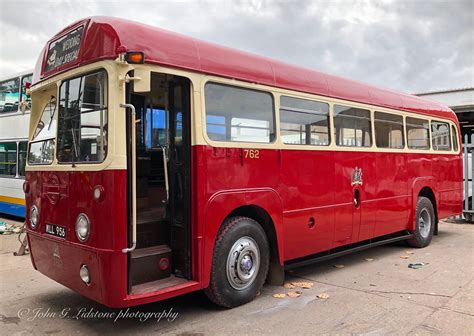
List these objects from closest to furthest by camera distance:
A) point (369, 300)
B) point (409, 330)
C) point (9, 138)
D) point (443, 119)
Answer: point (409, 330) → point (369, 300) → point (443, 119) → point (9, 138)

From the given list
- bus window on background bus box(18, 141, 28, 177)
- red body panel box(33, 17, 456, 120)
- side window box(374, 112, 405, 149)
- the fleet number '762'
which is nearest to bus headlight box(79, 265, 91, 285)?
red body panel box(33, 17, 456, 120)

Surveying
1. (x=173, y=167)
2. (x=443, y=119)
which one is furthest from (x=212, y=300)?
(x=443, y=119)

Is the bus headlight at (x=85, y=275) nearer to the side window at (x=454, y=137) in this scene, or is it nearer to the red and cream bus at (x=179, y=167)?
the red and cream bus at (x=179, y=167)

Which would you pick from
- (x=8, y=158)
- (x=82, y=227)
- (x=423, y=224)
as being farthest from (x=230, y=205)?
(x=8, y=158)

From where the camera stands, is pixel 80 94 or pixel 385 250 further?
pixel 385 250

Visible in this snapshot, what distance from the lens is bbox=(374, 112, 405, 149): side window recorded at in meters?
7.47

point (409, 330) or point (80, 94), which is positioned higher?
point (80, 94)

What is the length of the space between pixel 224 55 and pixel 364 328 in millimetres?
3277

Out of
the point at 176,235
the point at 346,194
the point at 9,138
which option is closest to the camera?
the point at 176,235

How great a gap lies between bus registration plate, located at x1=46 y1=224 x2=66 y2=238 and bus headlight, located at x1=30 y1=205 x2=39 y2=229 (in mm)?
313

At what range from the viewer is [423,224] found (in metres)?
8.85

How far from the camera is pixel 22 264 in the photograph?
294 inches

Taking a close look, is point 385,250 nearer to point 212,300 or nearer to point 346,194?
point 346,194

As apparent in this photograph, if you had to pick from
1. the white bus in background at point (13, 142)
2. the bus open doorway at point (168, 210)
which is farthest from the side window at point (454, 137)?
the white bus in background at point (13, 142)
